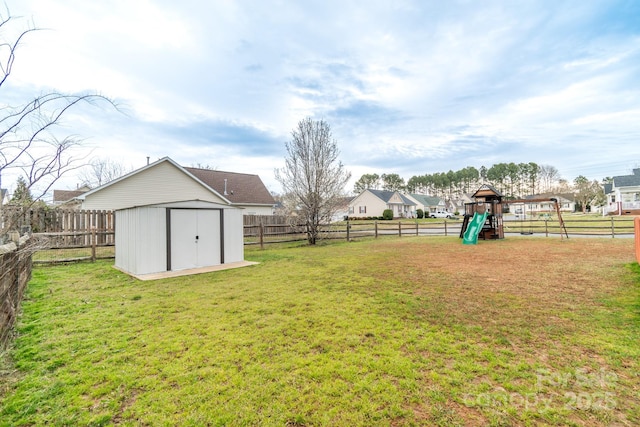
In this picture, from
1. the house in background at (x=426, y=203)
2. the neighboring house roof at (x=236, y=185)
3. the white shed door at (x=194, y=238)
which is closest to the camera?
the white shed door at (x=194, y=238)

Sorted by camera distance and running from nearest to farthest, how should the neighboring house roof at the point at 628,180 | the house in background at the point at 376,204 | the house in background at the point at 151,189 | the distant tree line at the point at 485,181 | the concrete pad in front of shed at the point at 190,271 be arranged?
the concrete pad in front of shed at the point at 190,271, the house in background at the point at 151,189, the neighboring house roof at the point at 628,180, the house in background at the point at 376,204, the distant tree line at the point at 485,181

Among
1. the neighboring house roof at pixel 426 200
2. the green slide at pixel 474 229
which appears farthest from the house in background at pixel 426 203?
the green slide at pixel 474 229

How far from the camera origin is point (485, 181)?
65750 mm

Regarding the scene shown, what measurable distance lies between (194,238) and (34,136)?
6.75 meters

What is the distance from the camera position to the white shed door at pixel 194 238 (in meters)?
8.03

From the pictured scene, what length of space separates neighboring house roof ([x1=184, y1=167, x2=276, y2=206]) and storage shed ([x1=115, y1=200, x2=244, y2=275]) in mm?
12669

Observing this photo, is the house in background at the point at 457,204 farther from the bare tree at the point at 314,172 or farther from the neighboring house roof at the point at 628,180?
the bare tree at the point at 314,172

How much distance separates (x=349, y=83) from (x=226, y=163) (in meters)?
20.3

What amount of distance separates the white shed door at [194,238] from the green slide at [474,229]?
38.9ft

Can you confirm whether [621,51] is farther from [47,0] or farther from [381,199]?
[381,199]

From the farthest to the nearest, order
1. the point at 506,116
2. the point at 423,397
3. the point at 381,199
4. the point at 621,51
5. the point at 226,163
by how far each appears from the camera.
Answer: the point at 381,199 < the point at 226,163 < the point at 506,116 < the point at 621,51 < the point at 423,397

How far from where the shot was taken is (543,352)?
2998 mm

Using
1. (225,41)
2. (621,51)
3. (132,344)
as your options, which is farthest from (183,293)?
(621,51)

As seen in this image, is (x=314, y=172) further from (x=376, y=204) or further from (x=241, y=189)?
(x=376, y=204)
